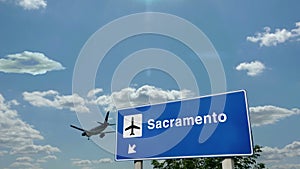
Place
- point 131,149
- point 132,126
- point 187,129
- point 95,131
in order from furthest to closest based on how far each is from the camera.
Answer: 1. point 95,131
2. point 132,126
3. point 131,149
4. point 187,129

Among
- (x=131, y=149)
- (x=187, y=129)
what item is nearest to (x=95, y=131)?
(x=131, y=149)

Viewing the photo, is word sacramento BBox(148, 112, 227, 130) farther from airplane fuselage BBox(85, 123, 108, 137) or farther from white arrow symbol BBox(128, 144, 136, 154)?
airplane fuselage BBox(85, 123, 108, 137)

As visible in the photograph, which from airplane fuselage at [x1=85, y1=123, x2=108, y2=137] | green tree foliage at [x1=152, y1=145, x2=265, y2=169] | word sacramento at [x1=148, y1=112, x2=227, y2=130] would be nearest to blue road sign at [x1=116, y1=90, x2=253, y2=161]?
word sacramento at [x1=148, y1=112, x2=227, y2=130]

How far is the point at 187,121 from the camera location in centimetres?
846

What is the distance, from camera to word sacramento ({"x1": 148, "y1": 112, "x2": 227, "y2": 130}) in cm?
788

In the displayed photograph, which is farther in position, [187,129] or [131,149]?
[131,149]

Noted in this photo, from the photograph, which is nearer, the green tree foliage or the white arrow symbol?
the white arrow symbol

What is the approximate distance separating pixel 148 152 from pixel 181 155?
122 cm

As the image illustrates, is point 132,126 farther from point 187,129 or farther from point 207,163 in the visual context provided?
point 207,163

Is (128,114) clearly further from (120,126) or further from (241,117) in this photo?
(241,117)

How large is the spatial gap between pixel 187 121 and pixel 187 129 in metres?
0.23

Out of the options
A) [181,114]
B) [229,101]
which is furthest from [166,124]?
[229,101]

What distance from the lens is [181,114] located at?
866cm

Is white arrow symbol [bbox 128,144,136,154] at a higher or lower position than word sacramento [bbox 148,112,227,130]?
lower
